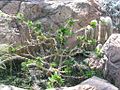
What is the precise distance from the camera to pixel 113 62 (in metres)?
3.79

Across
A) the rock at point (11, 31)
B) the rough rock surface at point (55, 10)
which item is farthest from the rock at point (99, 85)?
the rough rock surface at point (55, 10)

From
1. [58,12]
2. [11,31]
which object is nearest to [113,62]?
[11,31]

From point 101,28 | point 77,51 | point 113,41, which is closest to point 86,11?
point 101,28

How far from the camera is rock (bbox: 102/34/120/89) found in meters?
3.73

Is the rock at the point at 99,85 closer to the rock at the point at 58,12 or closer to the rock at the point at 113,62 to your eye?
the rock at the point at 113,62

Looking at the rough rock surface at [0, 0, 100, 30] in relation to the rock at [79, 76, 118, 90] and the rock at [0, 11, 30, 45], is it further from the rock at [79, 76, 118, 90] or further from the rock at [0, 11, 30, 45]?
the rock at [79, 76, 118, 90]

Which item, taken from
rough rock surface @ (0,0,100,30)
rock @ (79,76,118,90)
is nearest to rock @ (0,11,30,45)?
rough rock surface @ (0,0,100,30)

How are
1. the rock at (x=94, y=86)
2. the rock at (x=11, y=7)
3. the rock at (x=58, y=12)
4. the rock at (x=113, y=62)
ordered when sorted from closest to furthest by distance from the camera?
the rock at (x=94, y=86) → the rock at (x=113, y=62) → the rock at (x=58, y=12) → the rock at (x=11, y=7)

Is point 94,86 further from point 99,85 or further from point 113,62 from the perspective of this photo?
point 113,62

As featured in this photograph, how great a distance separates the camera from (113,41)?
3852 millimetres

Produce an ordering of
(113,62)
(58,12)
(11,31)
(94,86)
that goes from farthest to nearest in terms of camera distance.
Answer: (58,12) → (11,31) → (113,62) → (94,86)

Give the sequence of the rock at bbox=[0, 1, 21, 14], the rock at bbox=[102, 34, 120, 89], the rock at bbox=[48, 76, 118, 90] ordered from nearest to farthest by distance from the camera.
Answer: the rock at bbox=[48, 76, 118, 90]
the rock at bbox=[102, 34, 120, 89]
the rock at bbox=[0, 1, 21, 14]

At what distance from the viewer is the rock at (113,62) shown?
3727 mm

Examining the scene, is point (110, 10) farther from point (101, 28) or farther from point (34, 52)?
point (34, 52)
